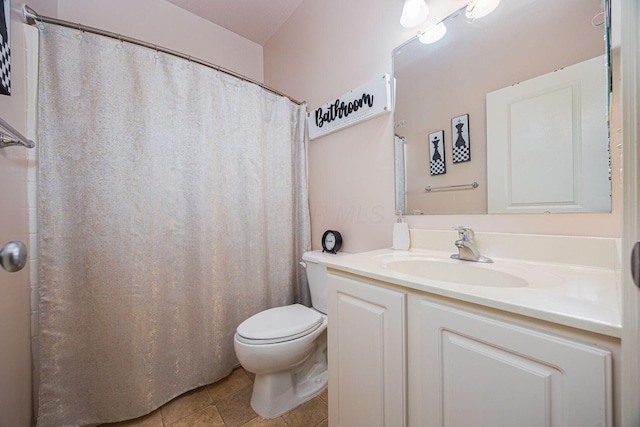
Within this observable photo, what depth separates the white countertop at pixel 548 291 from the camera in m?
0.44

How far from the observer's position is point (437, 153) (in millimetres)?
1154

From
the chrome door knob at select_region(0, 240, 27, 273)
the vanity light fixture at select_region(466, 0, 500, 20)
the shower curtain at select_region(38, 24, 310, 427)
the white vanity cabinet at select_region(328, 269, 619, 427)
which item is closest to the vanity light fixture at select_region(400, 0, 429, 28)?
the vanity light fixture at select_region(466, 0, 500, 20)

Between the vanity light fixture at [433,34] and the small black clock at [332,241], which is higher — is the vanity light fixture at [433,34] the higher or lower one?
the higher one

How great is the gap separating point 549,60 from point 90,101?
6.19ft

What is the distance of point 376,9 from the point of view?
4.36ft

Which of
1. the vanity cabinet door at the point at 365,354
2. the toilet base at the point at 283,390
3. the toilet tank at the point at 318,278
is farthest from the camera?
the toilet tank at the point at 318,278

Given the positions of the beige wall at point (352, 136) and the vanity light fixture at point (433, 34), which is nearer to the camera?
the vanity light fixture at point (433, 34)

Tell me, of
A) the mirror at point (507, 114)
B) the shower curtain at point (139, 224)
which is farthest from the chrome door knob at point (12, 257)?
the mirror at point (507, 114)

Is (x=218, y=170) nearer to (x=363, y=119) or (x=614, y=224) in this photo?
(x=363, y=119)

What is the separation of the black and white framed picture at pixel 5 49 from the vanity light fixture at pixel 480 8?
171cm

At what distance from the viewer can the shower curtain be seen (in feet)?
3.36

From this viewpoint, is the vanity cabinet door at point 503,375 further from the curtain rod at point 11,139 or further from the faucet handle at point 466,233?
the curtain rod at point 11,139

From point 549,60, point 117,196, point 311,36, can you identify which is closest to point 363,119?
point 549,60

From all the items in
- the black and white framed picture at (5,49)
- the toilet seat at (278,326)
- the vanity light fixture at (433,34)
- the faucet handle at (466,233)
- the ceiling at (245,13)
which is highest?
the ceiling at (245,13)
